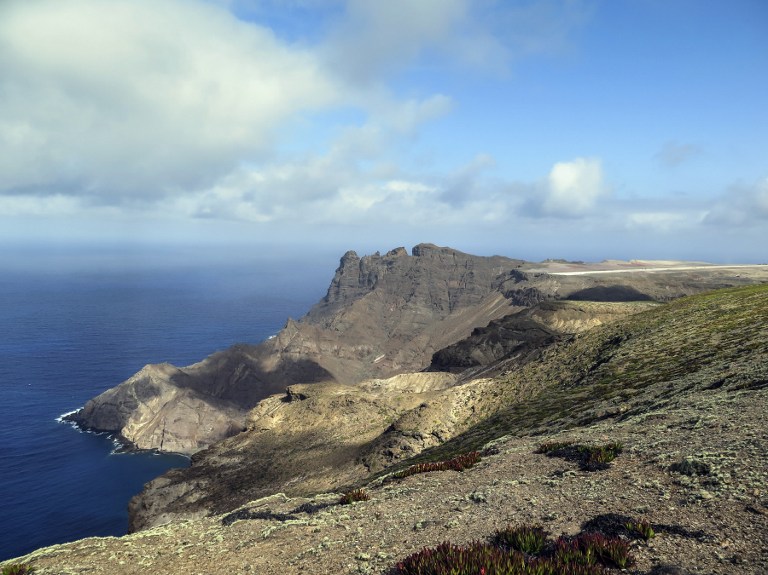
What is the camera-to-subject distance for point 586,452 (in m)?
19.1

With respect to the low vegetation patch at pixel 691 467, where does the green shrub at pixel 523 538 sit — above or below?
below

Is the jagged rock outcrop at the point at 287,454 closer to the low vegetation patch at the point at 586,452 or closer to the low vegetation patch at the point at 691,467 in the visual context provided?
the low vegetation patch at the point at 586,452

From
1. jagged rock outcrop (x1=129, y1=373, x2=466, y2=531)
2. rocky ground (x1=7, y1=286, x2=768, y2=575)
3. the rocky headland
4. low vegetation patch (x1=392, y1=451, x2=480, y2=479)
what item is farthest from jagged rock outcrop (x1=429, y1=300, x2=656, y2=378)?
low vegetation patch (x1=392, y1=451, x2=480, y2=479)

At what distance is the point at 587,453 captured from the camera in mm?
18891

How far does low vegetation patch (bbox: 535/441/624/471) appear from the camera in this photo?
689 inches

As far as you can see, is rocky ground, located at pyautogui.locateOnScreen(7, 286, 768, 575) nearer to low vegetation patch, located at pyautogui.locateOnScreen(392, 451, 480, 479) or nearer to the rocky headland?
the rocky headland

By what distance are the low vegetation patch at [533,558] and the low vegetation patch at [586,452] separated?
6459 mm

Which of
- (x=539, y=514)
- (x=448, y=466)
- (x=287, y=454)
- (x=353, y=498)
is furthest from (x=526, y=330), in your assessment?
(x=539, y=514)

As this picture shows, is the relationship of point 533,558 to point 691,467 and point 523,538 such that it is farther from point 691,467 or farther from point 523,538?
point 691,467

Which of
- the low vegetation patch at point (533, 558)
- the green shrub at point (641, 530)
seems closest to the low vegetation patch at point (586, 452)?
the green shrub at point (641, 530)

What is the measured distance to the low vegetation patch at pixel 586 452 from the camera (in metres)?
17.5

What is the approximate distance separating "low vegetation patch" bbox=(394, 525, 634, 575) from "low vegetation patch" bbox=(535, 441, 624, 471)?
6459mm

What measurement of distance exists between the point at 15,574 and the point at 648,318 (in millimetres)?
57512

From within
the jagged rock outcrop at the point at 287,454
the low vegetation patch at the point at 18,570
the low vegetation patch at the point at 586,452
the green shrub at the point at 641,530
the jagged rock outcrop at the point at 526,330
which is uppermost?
the green shrub at the point at 641,530
